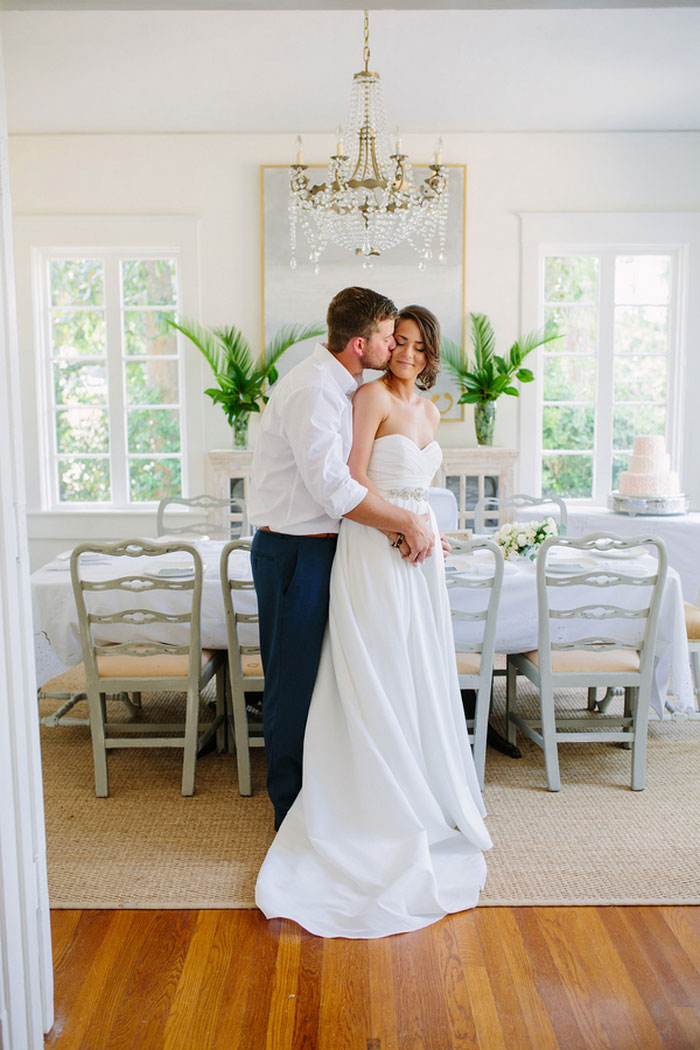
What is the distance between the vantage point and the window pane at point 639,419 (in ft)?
20.9

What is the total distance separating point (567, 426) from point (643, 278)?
113 cm

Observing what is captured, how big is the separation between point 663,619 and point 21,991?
101 inches

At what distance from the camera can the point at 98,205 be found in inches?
237

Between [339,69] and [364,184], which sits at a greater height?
[339,69]

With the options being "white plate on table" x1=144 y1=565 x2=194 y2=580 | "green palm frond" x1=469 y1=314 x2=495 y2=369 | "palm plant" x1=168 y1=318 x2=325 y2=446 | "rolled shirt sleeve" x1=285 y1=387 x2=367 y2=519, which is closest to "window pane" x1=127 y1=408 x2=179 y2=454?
"palm plant" x1=168 y1=318 x2=325 y2=446

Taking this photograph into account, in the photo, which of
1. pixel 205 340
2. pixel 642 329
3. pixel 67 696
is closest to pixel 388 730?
pixel 67 696

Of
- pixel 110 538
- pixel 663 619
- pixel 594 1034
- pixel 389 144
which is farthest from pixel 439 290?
pixel 594 1034

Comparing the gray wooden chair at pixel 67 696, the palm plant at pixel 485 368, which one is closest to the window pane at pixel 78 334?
the palm plant at pixel 485 368

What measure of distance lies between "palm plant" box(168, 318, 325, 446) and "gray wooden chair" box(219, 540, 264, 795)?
2.65 m

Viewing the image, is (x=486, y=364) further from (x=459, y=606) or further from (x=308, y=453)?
(x=308, y=453)

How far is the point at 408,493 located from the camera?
9.45 ft

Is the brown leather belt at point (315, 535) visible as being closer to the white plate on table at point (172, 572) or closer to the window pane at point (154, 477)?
the white plate on table at point (172, 572)

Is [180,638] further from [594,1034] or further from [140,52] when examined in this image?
[140,52]

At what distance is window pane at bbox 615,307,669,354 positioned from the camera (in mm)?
6309
